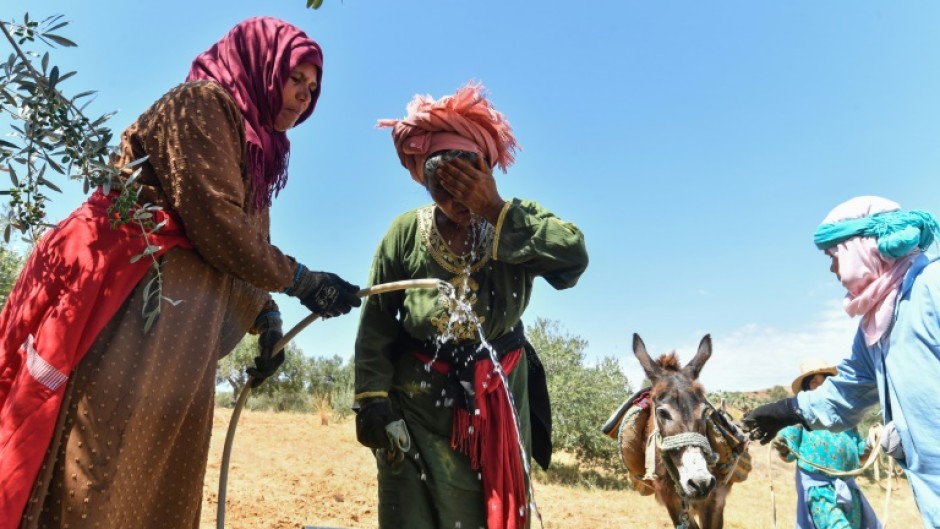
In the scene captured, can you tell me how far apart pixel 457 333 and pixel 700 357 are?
399cm

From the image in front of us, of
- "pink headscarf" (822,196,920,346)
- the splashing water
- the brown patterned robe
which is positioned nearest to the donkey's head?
"pink headscarf" (822,196,920,346)

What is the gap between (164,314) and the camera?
2037 millimetres

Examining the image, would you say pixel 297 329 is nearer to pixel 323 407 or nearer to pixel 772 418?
pixel 772 418

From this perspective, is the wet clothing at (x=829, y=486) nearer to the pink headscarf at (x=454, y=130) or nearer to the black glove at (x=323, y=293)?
the pink headscarf at (x=454, y=130)

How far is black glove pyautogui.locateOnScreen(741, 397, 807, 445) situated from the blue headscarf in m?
1.25

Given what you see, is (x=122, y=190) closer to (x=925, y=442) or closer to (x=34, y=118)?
(x=34, y=118)

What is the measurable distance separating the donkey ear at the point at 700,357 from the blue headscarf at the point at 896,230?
9.68 feet

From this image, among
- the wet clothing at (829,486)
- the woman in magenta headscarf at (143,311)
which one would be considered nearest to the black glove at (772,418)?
the wet clothing at (829,486)

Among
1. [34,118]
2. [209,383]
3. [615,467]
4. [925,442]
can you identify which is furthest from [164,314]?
[615,467]

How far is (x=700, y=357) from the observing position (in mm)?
6281

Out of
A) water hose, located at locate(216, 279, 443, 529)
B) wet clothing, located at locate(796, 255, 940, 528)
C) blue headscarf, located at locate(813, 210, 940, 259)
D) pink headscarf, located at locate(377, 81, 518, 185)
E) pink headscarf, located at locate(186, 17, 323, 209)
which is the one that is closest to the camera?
pink headscarf, located at locate(186, 17, 323, 209)

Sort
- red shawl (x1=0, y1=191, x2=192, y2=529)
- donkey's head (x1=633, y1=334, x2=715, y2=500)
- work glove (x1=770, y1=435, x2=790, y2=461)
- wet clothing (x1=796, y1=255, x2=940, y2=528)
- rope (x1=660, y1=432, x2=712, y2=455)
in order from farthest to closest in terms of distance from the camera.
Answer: work glove (x1=770, y1=435, x2=790, y2=461) < rope (x1=660, y1=432, x2=712, y2=455) < donkey's head (x1=633, y1=334, x2=715, y2=500) < wet clothing (x1=796, y1=255, x2=940, y2=528) < red shawl (x1=0, y1=191, x2=192, y2=529)

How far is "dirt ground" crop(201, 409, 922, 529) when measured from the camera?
7.25m

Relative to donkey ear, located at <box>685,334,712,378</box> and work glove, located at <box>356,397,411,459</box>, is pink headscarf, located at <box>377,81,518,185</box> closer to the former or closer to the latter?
work glove, located at <box>356,397,411,459</box>
